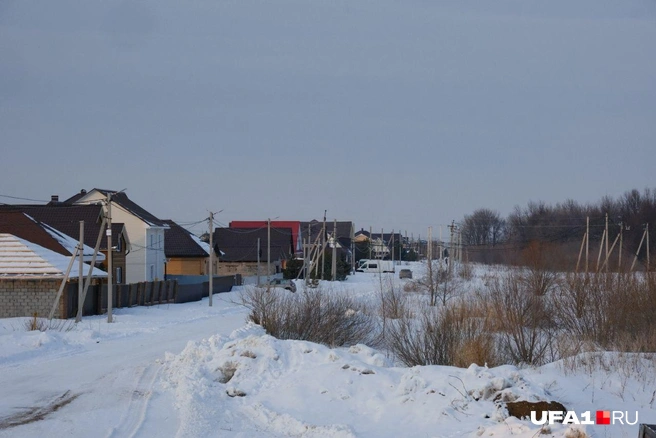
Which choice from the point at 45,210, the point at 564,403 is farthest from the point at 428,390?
the point at 45,210

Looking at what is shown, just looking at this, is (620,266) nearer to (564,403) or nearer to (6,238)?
(564,403)

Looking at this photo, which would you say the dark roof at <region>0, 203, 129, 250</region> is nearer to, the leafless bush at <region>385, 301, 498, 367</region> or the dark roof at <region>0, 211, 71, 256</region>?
the dark roof at <region>0, 211, 71, 256</region>

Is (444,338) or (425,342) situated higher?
(444,338)

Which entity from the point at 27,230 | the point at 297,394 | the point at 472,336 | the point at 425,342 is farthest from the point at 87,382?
the point at 27,230

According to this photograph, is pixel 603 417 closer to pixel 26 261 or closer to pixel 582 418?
pixel 582 418

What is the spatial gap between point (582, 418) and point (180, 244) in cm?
6178

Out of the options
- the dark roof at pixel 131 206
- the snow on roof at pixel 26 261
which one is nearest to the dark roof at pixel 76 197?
the dark roof at pixel 131 206

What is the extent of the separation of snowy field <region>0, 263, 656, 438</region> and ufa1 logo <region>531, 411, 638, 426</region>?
153mm

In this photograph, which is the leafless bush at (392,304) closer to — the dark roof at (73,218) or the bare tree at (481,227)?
the dark roof at (73,218)

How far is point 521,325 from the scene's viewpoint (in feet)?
53.9

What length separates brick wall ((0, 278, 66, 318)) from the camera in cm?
3350

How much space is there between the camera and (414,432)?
9.23 m

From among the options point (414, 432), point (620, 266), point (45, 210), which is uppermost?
point (45, 210)

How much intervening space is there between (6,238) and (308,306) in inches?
871
